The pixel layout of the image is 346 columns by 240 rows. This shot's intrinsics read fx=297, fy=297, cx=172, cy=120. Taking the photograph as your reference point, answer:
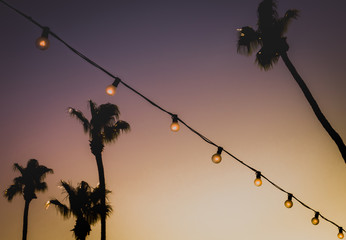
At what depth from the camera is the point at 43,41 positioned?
5.38m

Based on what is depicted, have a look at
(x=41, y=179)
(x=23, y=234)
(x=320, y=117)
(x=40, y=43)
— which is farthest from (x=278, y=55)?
(x=23, y=234)

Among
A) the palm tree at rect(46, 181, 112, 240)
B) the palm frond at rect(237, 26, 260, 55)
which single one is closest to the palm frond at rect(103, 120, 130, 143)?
the palm tree at rect(46, 181, 112, 240)

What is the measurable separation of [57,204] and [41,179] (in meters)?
10.3

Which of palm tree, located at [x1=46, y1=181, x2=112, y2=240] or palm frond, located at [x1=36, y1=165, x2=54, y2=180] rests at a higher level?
palm frond, located at [x1=36, y1=165, x2=54, y2=180]

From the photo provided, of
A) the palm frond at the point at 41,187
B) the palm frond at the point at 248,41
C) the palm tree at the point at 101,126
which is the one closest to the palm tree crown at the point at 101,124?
the palm tree at the point at 101,126

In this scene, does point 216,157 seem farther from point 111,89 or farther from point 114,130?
point 114,130

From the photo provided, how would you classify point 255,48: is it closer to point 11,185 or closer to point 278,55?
point 278,55

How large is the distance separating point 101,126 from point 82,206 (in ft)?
16.2

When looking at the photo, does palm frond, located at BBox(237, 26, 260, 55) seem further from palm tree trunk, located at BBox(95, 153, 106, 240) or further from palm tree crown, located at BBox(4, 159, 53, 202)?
palm tree crown, located at BBox(4, 159, 53, 202)

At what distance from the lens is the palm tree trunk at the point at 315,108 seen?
10.6 metres

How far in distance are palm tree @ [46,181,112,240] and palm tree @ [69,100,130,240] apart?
1.38 m

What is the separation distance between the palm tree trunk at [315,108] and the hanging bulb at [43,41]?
31.9ft

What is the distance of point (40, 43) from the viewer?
17.7 feet

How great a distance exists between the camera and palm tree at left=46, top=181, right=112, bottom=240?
57.2 feet
